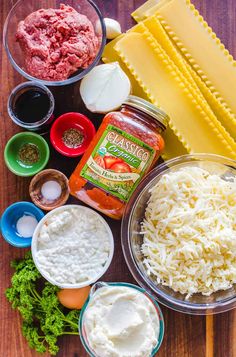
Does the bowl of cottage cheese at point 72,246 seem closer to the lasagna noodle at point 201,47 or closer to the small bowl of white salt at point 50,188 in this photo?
the small bowl of white salt at point 50,188

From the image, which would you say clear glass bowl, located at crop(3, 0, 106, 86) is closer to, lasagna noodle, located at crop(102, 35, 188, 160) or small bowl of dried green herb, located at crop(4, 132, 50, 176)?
lasagna noodle, located at crop(102, 35, 188, 160)

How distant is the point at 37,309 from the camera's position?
2.19m

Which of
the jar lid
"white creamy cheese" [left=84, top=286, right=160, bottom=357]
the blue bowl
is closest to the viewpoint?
"white creamy cheese" [left=84, top=286, right=160, bottom=357]

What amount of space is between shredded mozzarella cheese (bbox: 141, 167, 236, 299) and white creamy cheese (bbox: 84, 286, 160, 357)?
0.44 ft

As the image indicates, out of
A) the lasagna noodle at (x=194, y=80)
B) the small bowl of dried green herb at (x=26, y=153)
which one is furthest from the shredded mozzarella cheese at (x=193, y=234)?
the small bowl of dried green herb at (x=26, y=153)

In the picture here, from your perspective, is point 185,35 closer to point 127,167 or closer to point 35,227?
point 127,167

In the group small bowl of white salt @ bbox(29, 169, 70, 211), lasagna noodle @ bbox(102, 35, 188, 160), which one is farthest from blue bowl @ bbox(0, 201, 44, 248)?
lasagna noodle @ bbox(102, 35, 188, 160)

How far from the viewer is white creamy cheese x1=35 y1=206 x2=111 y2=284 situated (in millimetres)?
2135

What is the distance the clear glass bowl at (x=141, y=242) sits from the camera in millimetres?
2094

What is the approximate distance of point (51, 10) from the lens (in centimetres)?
212

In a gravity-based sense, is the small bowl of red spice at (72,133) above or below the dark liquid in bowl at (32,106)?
below

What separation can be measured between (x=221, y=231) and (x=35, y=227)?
2.46 feet

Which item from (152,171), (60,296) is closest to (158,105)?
(152,171)

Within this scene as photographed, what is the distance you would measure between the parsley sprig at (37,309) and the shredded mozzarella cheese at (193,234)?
15.4 inches
